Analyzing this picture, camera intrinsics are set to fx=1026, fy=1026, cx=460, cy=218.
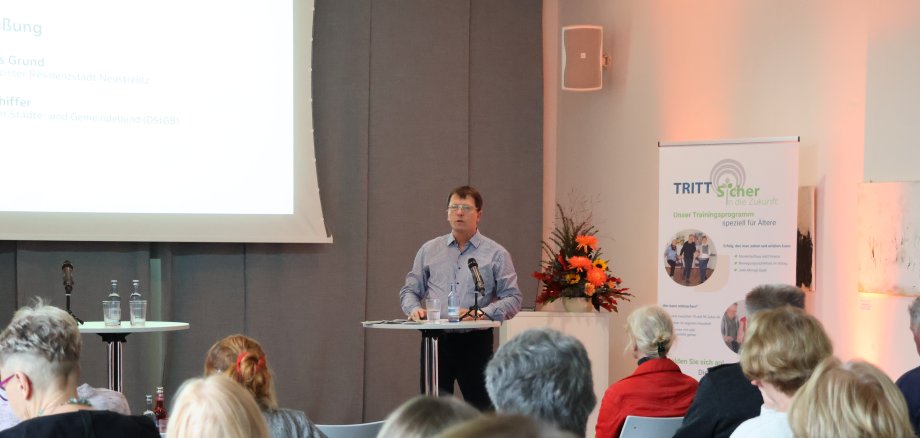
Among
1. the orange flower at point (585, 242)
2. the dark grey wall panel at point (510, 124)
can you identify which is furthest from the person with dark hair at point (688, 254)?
the dark grey wall panel at point (510, 124)

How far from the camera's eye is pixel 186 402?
1.78m

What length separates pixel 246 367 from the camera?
2.65 metres

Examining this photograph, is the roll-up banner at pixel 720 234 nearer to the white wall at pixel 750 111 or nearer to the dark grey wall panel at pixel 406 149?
the white wall at pixel 750 111

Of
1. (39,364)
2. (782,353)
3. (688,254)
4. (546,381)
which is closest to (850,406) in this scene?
(546,381)

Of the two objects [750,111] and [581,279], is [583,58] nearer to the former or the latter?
[750,111]

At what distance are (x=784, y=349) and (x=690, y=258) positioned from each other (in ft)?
11.1

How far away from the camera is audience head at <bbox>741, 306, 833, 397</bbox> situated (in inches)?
100

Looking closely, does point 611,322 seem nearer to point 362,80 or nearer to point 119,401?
point 362,80

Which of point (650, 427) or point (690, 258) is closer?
point (650, 427)

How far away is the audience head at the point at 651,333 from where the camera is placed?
357 cm

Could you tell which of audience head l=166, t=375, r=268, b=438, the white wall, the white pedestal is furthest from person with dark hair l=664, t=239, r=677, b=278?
audience head l=166, t=375, r=268, b=438

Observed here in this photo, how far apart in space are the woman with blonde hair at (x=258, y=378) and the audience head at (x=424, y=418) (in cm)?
115

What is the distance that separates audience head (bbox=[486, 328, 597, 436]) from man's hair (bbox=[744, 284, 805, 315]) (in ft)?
4.89

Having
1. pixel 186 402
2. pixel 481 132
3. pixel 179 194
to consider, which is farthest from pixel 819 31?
pixel 186 402
